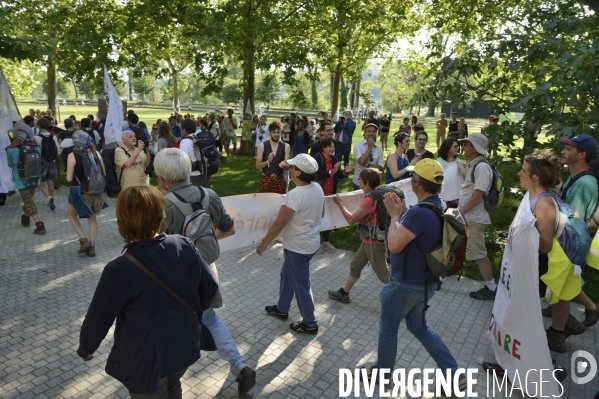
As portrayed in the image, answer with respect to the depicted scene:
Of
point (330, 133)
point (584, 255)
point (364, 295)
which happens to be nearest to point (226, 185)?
point (330, 133)

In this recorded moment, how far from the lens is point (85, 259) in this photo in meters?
7.18

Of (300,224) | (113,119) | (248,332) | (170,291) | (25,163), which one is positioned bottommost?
(248,332)

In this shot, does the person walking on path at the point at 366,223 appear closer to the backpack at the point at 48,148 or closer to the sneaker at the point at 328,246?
the sneaker at the point at 328,246

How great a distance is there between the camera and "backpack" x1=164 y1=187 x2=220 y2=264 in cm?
343

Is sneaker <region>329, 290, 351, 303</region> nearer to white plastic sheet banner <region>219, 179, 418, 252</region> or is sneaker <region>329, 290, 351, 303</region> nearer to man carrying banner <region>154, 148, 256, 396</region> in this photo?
white plastic sheet banner <region>219, 179, 418, 252</region>

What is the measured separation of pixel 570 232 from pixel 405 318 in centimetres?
161

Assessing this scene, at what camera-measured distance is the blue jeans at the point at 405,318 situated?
3.64 metres

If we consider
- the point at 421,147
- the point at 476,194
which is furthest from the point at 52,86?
the point at 476,194

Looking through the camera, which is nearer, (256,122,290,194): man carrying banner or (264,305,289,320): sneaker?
(264,305,289,320): sneaker

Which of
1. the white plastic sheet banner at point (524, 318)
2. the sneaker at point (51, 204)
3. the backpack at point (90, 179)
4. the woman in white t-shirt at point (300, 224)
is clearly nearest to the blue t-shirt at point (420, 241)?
the white plastic sheet banner at point (524, 318)

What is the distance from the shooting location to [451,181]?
6.69 metres

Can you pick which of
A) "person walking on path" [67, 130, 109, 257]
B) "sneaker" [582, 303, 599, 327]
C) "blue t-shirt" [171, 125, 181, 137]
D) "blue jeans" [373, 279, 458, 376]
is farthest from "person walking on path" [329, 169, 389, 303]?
"blue t-shirt" [171, 125, 181, 137]

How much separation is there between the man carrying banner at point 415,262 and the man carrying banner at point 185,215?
1.23 meters

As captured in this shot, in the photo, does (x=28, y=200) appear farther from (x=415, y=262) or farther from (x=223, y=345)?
(x=415, y=262)
